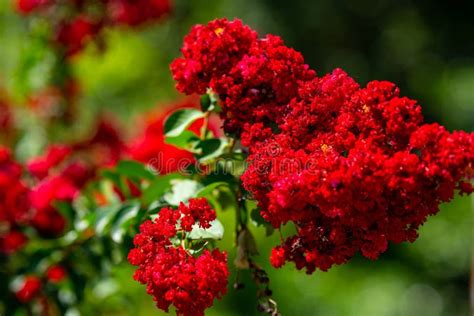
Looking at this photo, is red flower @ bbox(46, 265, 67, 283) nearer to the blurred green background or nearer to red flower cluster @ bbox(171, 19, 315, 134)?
red flower cluster @ bbox(171, 19, 315, 134)

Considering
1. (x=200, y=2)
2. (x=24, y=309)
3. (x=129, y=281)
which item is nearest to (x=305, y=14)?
(x=200, y=2)

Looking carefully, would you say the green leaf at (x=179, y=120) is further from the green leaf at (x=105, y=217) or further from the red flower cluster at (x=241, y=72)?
the green leaf at (x=105, y=217)

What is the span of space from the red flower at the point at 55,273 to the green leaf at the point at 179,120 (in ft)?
1.87

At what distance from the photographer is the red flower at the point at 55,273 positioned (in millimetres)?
1719

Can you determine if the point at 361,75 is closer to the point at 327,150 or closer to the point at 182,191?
the point at 182,191

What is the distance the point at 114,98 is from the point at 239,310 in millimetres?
2744

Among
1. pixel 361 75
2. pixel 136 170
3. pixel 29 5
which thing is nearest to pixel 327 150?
pixel 136 170

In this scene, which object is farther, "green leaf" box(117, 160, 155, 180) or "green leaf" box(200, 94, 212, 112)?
"green leaf" box(117, 160, 155, 180)

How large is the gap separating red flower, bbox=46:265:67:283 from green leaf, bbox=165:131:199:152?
54 centimetres

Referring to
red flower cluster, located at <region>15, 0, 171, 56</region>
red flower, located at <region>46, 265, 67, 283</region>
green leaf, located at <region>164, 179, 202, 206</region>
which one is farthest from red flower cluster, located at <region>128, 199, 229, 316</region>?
red flower cluster, located at <region>15, 0, 171, 56</region>

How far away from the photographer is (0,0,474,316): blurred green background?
3826 mm

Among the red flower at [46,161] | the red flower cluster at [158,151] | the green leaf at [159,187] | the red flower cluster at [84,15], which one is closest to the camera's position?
the green leaf at [159,187]

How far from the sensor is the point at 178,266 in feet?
3.31

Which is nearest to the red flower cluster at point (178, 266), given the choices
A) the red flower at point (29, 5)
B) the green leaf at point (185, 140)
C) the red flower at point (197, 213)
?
the red flower at point (197, 213)
